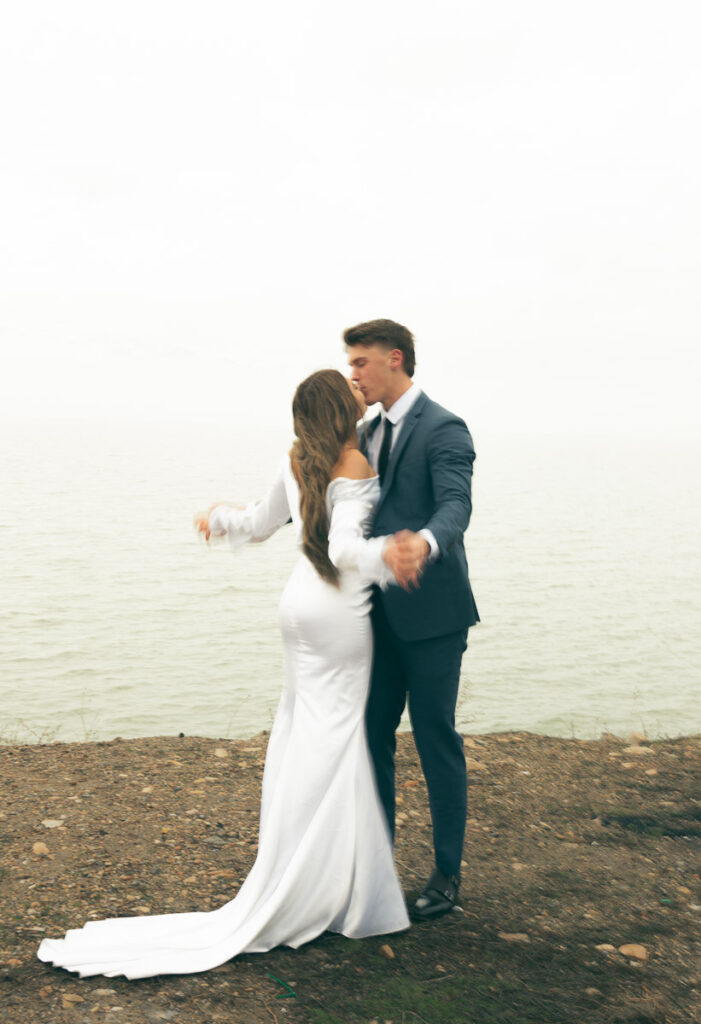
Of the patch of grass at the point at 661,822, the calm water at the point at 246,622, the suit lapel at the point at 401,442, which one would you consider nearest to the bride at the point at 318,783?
the suit lapel at the point at 401,442

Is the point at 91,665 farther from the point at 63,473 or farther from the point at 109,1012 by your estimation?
the point at 63,473

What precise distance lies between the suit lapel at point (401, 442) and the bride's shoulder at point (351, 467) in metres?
0.16

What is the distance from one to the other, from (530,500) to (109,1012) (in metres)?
44.7

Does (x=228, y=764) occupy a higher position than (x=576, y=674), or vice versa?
(x=228, y=764)

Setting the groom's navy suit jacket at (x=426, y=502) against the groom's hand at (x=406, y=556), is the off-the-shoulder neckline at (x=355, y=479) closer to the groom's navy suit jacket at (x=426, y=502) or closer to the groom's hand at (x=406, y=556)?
the groom's navy suit jacket at (x=426, y=502)

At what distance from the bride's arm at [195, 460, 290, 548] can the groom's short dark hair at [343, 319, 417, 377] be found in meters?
0.66

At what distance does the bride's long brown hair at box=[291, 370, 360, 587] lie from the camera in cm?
371

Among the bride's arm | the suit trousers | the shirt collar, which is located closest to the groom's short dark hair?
the shirt collar

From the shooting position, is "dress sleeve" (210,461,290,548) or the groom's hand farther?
"dress sleeve" (210,461,290,548)

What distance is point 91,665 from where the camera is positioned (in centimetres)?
1439

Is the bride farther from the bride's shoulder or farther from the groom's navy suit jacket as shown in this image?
the groom's navy suit jacket

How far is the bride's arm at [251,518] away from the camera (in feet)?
13.5

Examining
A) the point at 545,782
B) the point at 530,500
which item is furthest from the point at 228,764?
the point at 530,500

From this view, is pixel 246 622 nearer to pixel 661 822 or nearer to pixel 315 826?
pixel 661 822
